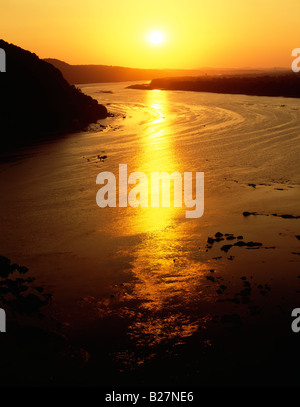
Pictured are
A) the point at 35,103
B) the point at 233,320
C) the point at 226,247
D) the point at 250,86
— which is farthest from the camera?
the point at 250,86

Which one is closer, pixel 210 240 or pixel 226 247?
pixel 226 247

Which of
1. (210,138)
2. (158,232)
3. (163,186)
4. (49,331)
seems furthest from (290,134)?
(49,331)

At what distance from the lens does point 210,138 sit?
38656 millimetres

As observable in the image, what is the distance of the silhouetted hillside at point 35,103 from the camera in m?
40.8

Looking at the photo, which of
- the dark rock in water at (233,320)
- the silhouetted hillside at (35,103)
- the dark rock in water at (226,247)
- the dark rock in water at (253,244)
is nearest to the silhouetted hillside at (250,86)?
the silhouetted hillside at (35,103)

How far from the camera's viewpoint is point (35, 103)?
45.0m

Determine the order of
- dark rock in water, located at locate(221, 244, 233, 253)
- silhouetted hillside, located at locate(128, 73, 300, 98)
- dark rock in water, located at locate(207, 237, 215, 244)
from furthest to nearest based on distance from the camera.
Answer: silhouetted hillside, located at locate(128, 73, 300, 98) → dark rock in water, located at locate(207, 237, 215, 244) → dark rock in water, located at locate(221, 244, 233, 253)

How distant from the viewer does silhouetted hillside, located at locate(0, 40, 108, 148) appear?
4078 cm

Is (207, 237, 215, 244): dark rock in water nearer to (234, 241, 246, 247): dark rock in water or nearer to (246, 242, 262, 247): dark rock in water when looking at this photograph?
(234, 241, 246, 247): dark rock in water

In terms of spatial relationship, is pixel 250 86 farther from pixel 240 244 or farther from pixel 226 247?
pixel 226 247

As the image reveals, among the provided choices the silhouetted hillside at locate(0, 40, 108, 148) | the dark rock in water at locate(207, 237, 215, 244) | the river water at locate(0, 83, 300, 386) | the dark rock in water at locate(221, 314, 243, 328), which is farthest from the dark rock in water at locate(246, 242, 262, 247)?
the silhouetted hillside at locate(0, 40, 108, 148)

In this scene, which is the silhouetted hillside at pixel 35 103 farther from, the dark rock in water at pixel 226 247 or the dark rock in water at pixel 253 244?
the dark rock in water at pixel 253 244

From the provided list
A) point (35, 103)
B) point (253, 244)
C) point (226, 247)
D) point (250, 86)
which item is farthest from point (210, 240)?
point (250, 86)
